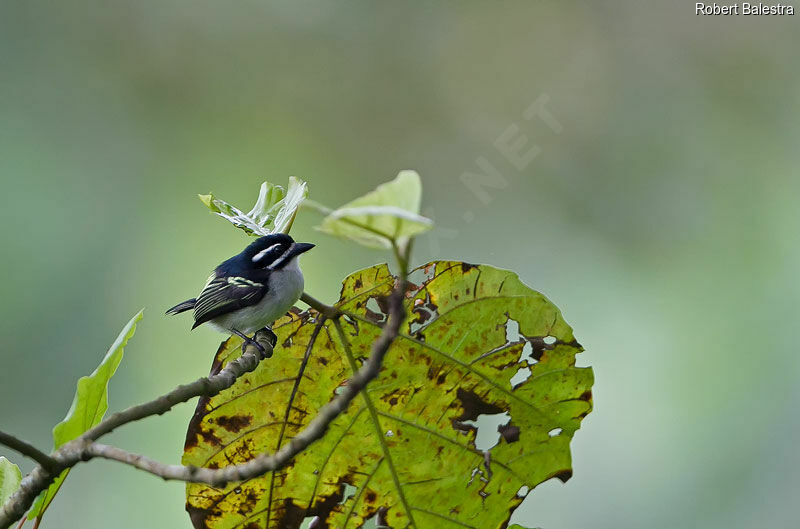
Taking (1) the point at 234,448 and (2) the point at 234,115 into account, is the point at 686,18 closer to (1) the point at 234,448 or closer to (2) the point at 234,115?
(2) the point at 234,115

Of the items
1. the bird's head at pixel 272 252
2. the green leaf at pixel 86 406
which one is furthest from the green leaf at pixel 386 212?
the bird's head at pixel 272 252

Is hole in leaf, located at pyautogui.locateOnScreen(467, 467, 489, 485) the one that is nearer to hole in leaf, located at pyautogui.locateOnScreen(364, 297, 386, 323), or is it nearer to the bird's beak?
hole in leaf, located at pyautogui.locateOnScreen(364, 297, 386, 323)

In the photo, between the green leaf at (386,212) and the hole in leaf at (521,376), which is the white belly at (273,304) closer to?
the hole in leaf at (521,376)

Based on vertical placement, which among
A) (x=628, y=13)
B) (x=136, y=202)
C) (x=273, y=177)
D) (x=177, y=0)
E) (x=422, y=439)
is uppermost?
(x=628, y=13)

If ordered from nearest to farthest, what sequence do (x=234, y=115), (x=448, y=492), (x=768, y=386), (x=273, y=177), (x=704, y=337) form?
(x=448, y=492), (x=768, y=386), (x=704, y=337), (x=273, y=177), (x=234, y=115)

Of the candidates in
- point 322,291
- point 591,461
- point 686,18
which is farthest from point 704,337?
point 686,18

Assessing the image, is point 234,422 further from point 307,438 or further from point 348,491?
point 307,438

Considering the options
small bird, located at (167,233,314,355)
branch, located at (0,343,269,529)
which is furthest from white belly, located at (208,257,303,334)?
branch, located at (0,343,269,529)

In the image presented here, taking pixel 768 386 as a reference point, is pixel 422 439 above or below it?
below
